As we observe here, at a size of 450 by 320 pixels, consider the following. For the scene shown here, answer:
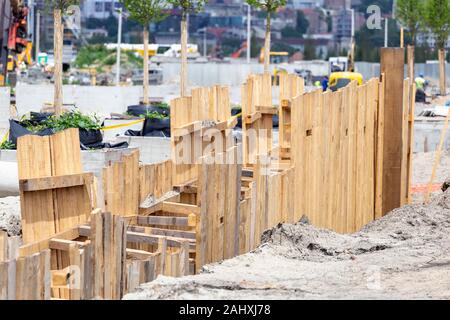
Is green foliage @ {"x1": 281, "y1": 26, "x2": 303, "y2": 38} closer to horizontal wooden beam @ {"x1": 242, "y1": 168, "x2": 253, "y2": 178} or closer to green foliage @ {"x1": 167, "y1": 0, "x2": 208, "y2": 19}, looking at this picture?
green foliage @ {"x1": 167, "y1": 0, "x2": 208, "y2": 19}

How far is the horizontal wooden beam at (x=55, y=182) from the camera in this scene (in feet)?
30.7

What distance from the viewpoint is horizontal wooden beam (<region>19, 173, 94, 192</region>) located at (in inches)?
368

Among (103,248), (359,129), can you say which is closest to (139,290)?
(103,248)

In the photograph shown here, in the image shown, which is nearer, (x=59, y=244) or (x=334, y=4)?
(x=59, y=244)

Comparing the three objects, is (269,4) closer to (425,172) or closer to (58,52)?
(425,172)

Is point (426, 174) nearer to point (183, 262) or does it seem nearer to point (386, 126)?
point (386, 126)

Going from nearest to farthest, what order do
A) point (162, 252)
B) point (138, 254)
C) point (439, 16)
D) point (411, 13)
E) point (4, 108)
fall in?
point (162, 252), point (138, 254), point (4, 108), point (439, 16), point (411, 13)

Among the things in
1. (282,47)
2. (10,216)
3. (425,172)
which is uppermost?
(282,47)

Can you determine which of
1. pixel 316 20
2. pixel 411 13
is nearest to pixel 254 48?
pixel 316 20

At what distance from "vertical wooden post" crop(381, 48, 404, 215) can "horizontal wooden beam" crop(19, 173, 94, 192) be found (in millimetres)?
7888

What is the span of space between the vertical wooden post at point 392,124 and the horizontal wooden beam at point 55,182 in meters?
7.89

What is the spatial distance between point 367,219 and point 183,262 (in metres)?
7.49

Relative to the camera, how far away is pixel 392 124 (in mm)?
17125

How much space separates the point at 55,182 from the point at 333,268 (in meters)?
3.23
